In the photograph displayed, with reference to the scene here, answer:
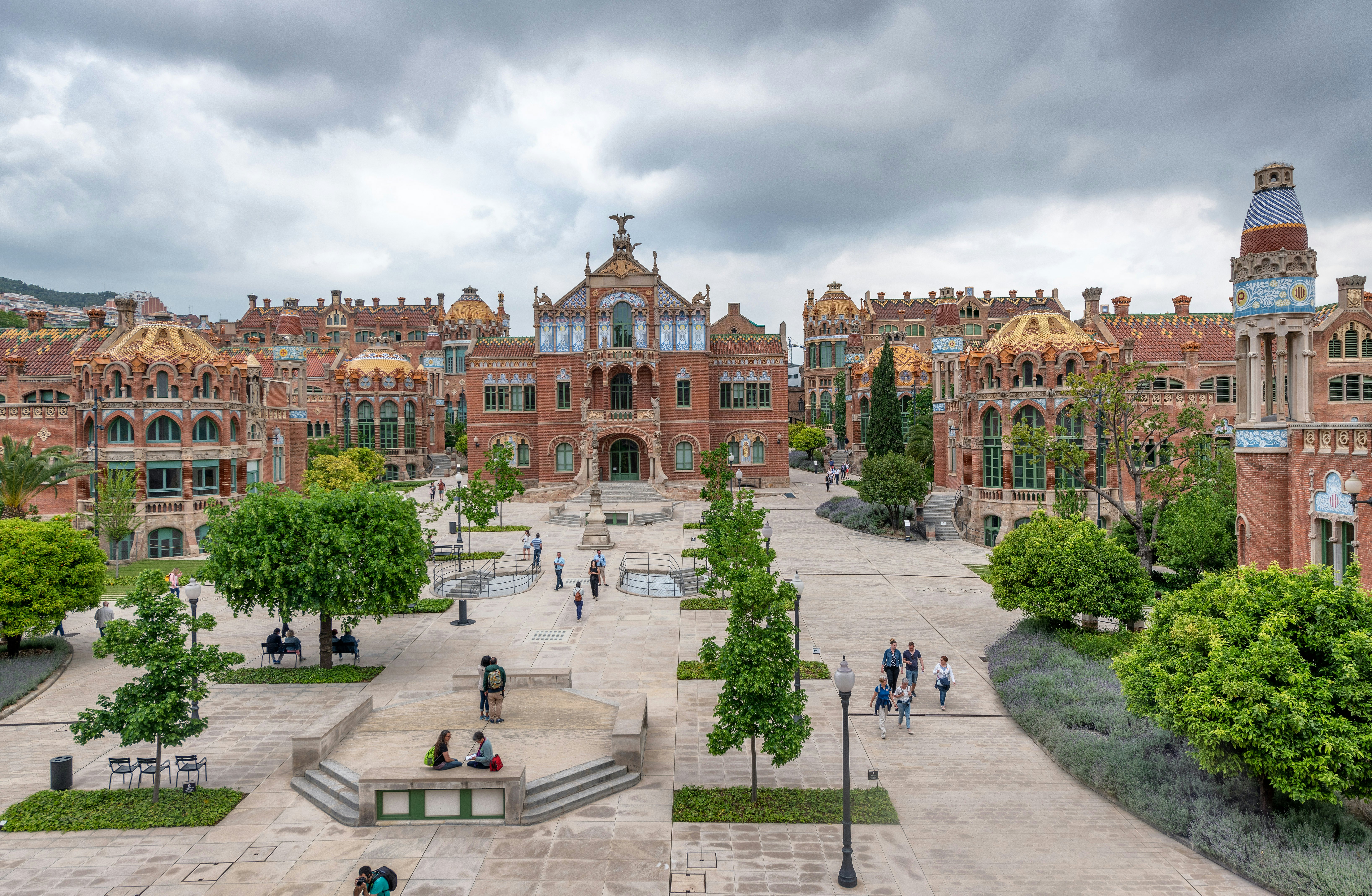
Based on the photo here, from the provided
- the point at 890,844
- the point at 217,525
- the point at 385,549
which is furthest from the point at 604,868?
the point at 217,525

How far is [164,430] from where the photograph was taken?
1615 inches

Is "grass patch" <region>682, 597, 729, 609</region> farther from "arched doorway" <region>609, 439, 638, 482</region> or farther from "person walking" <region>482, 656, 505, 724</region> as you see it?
"arched doorway" <region>609, 439, 638, 482</region>

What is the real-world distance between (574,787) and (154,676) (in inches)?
300

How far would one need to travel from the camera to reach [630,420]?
201 ft

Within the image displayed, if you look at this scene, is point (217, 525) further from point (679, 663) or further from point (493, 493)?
point (493, 493)

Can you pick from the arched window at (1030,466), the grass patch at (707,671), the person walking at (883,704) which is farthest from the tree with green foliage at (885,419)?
the person walking at (883,704)

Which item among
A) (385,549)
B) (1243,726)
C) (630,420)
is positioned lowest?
(1243,726)

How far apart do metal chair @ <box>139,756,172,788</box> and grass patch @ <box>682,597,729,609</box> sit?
16.6 m

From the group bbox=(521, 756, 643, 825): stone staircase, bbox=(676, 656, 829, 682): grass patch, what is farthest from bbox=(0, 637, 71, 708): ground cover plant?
bbox=(676, 656, 829, 682): grass patch

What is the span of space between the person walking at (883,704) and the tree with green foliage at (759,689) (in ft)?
12.0

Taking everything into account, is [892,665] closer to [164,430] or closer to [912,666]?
[912,666]

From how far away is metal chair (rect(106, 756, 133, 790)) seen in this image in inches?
571

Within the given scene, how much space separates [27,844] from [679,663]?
45.4 ft

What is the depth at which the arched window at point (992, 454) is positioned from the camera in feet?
144
